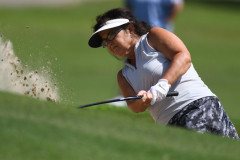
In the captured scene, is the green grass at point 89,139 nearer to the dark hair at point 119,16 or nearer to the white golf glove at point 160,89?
the white golf glove at point 160,89

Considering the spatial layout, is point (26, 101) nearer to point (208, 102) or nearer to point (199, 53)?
point (208, 102)

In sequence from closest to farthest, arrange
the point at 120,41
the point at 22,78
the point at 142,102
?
the point at 142,102 < the point at 120,41 < the point at 22,78

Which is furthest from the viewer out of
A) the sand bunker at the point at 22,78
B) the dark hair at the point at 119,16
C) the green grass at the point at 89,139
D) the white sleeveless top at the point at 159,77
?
the sand bunker at the point at 22,78

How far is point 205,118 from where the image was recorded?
5.01 m

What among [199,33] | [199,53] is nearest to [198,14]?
[199,33]

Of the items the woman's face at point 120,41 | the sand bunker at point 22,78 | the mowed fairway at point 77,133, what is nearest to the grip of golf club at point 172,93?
the mowed fairway at point 77,133

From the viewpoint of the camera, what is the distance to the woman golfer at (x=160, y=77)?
16.4ft

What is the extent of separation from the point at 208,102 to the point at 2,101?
1716mm

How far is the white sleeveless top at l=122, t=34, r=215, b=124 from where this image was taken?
5.16 meters

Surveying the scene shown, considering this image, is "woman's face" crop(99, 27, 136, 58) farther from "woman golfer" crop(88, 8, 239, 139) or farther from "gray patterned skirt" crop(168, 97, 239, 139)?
"gray patterned skirt" crop(168, 97, 239, 139)

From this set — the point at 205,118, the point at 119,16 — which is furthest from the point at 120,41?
the point at 205,118

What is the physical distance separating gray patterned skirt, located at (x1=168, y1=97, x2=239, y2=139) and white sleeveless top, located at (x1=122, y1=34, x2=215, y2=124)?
0.05 meters

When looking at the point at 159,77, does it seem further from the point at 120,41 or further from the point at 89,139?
the point at 89,139

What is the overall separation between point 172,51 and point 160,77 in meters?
0.23
